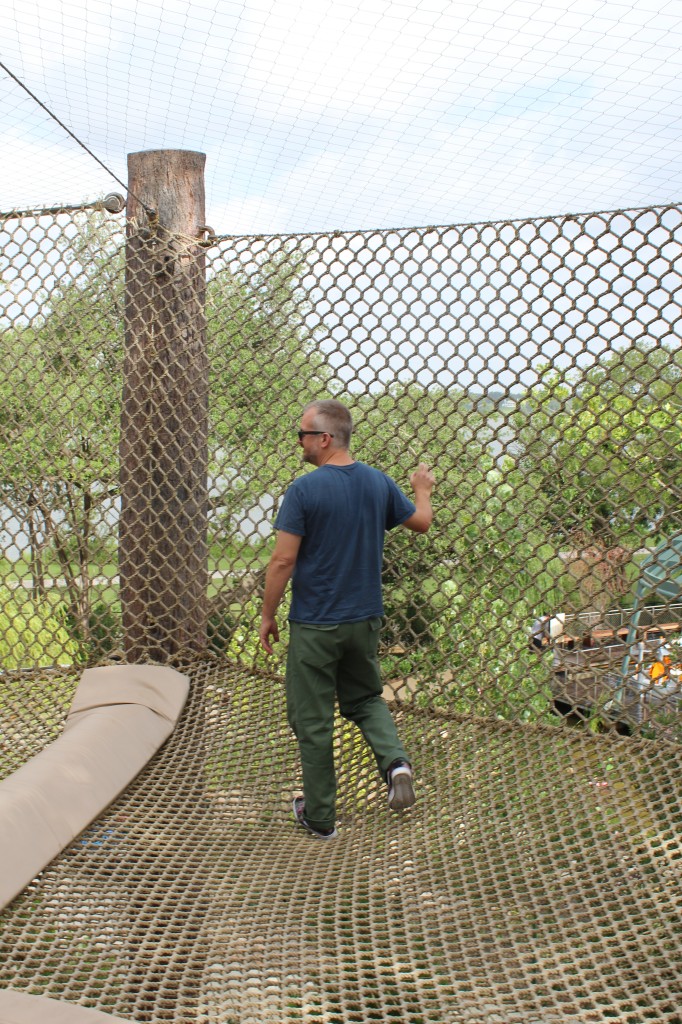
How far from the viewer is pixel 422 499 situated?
2.87m

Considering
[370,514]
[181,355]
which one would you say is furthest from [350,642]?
[181,355]

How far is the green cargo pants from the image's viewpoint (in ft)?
8.79

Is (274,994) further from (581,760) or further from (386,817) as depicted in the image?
(581,760)

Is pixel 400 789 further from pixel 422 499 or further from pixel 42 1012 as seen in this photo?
pixel 42 1012

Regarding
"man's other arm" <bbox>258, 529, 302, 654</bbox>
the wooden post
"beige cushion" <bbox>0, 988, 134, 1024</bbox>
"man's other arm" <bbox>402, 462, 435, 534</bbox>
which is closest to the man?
"man's other arm" <bbox>258, 529, 302, 654</bbox>

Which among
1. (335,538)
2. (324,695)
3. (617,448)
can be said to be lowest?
(324,695)

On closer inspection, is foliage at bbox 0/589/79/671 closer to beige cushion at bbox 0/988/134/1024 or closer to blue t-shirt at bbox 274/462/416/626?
blue t-shirt at bbox 274/462/416/626

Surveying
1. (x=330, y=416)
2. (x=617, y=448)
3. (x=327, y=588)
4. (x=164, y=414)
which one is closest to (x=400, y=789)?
(x=327, y=588)

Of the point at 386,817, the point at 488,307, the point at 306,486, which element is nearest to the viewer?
the point at 306,486

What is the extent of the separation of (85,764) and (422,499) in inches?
55.3

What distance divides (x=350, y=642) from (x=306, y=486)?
1.67ft

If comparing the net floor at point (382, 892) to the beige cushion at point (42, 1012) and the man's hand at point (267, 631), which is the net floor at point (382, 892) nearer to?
the beige cushion at point (42, 1012)

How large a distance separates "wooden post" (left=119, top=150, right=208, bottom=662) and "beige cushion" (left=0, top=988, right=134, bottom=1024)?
178 centimetres

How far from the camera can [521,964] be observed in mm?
2039
